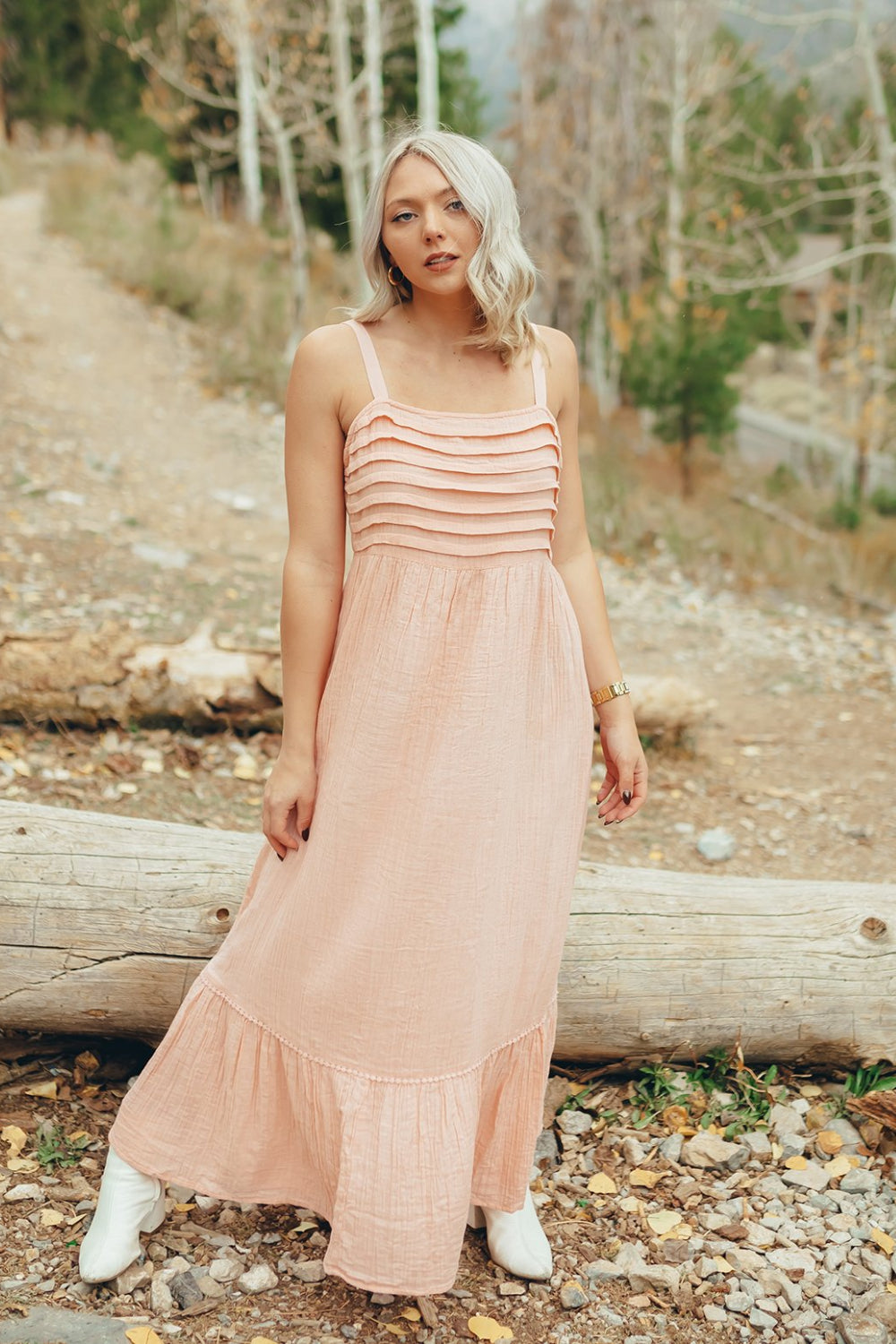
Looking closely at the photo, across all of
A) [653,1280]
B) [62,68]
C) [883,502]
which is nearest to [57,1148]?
[653,1280]

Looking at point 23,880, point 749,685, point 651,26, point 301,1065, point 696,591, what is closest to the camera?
point 301,1065

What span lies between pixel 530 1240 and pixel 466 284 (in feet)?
5.98

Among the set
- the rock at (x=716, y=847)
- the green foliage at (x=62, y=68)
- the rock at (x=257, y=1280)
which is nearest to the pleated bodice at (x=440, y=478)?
the rock at (x=257, y=1280)

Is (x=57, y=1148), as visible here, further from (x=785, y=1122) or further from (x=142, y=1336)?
(x=785, y=1122)

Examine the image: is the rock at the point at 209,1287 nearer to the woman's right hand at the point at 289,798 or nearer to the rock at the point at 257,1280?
the rock at the point at 257,1280

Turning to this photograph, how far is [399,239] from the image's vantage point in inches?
74.2

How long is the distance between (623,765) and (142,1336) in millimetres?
1330

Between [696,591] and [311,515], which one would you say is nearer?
[311,515]

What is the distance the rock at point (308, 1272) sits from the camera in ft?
7.26

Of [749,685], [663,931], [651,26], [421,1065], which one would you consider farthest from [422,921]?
[651,26]

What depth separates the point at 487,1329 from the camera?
2119 mm

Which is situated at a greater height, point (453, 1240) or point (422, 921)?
point (422, 921)

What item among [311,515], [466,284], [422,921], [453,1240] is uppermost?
[466,284]

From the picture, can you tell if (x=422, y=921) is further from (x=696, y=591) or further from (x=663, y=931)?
(x=696, y=591)
